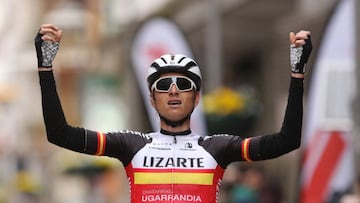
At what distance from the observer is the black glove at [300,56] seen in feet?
20.7

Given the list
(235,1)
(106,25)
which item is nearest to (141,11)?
(106,25)

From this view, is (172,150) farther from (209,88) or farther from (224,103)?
(209,88)

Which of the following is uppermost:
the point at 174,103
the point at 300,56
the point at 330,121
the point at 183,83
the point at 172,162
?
the point at 300,56

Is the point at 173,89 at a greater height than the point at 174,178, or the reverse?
the point at 173,89

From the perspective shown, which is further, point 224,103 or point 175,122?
point 224,103

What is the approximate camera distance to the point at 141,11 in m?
33.0

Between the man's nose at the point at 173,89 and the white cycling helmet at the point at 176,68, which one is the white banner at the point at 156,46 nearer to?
the white cycling helmet at the point at 176,68

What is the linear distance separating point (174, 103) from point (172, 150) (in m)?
0.24

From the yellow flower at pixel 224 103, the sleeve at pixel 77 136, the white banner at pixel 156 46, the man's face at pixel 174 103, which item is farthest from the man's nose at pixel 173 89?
the yellow flower at pixel 224 103

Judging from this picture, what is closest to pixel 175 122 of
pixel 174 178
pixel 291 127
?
pixel 174 178

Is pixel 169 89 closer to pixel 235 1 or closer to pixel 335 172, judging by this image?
pixel 335 172

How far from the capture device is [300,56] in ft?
20.8

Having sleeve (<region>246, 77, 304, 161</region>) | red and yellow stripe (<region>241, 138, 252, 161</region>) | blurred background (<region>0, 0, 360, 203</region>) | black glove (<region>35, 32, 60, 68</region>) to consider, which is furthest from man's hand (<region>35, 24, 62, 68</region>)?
blurred background (<region>0, 0, 360, 203</region>)

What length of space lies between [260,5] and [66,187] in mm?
15792
